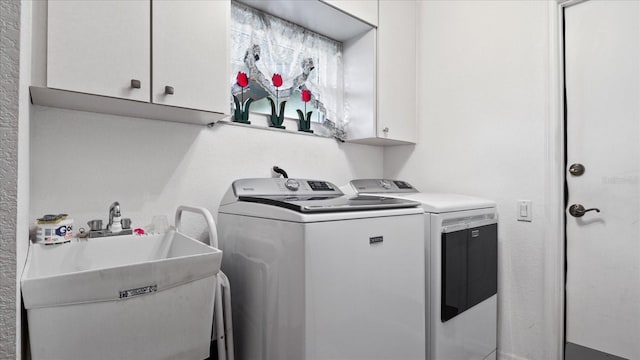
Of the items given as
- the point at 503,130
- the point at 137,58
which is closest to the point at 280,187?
the point at 137,58

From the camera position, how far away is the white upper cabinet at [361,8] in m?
1.95

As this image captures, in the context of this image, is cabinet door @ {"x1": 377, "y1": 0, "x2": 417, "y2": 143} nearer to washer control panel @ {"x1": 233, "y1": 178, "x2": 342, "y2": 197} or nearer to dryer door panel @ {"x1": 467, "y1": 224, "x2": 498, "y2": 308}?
washer control panel @ {"x1": 233, "y1": 178, "x2": 342, "y2": 197}

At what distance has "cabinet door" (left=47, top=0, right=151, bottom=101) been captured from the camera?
107 centimetres

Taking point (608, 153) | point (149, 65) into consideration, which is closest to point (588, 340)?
point (608, 153)

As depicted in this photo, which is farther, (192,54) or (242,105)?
(242,105)

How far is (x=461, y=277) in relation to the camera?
5.44 feet

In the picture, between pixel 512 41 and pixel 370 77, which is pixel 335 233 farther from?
pixel 512 41

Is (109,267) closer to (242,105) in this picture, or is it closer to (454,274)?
(242,105)

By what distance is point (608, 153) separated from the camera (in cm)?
173

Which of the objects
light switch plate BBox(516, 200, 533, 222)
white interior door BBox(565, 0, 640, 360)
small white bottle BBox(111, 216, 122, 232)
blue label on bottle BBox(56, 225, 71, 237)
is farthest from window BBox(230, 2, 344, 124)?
white interior door BBox(565, 0, 640, 360)

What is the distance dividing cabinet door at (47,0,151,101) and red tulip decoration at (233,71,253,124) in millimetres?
631

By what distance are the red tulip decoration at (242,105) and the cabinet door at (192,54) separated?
0.39m

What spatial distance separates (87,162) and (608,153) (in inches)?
96.0

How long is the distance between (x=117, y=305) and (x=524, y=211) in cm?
202
